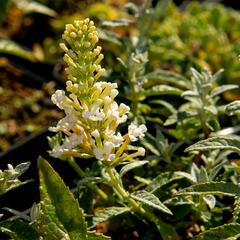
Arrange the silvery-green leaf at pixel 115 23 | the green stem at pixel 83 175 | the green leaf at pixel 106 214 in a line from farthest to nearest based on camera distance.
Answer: the silvery-green leaf at pixel 115 23 < the green stem at pixel 83 175 < the green leaf at pixel 106 214

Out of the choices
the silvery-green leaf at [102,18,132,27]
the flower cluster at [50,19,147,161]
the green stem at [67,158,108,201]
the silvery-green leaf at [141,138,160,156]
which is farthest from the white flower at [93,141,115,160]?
the silvery-green leaf at [102,18,132,27]

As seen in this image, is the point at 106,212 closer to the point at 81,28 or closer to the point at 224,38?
the point at 81,28

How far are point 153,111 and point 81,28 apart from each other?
2.70 feet

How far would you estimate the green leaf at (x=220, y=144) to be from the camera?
4.88 ft

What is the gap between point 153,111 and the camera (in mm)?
2195

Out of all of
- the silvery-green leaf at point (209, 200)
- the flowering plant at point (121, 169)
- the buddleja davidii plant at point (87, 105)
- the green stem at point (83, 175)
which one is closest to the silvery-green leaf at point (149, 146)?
the flowering plant at point (121, 169)

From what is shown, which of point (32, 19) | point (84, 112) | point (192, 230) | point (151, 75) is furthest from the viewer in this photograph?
point (32, 19)

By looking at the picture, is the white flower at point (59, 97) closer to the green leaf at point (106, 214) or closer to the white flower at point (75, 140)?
the white flower at point (75, 140)

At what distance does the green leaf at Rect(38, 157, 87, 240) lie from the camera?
1.38 m

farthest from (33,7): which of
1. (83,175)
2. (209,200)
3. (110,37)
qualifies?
(209,200)

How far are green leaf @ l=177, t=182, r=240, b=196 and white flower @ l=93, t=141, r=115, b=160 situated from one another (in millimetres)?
196

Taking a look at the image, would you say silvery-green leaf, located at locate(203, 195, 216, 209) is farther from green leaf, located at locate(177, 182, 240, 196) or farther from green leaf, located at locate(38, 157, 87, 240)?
green leaf, located at locate(38, 157, 87, 240)

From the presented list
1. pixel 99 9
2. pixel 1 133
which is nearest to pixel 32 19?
pixel 99 9

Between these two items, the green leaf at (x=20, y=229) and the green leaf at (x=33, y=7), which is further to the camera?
the green leaf at (x=33, y=7)
